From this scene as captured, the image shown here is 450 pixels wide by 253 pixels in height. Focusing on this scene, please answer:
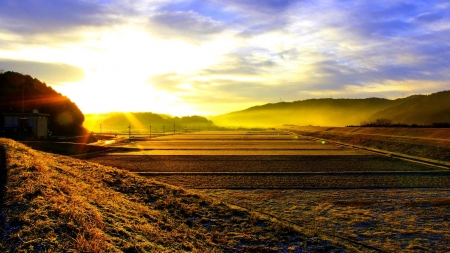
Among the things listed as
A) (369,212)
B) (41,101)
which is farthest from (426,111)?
(369,212)

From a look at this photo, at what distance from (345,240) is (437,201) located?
18.7 ft

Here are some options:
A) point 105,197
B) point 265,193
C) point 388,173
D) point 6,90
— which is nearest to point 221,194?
point 265,193

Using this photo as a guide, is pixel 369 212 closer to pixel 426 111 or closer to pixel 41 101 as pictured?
pixel 41 101

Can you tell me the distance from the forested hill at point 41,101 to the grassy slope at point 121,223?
4086 centimetres

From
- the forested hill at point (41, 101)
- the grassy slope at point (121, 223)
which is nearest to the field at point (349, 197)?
the grassy slope at point (121, 223)

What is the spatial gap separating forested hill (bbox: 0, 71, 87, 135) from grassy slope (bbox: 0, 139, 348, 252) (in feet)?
134

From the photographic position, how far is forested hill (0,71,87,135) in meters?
46.6

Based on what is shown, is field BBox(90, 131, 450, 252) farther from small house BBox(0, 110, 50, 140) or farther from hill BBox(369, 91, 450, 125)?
hill BBox(369, 91, 450, 125)

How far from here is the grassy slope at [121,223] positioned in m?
5.99

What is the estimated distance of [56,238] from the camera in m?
5.86

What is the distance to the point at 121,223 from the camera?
25.5ft

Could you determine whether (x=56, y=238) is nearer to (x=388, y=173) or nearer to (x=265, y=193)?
(x=265, y=193)

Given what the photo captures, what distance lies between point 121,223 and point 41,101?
50.2m

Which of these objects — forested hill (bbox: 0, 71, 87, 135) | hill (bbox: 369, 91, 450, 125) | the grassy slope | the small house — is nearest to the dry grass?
the grassy slope
